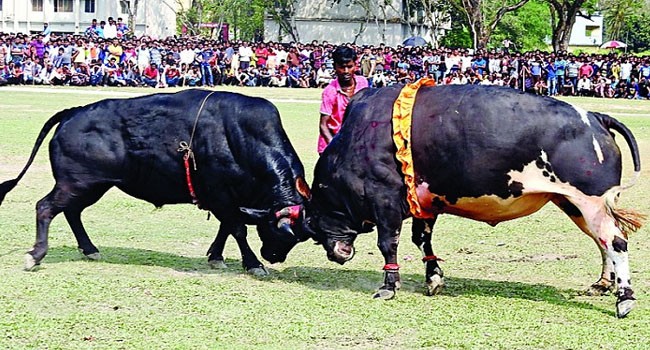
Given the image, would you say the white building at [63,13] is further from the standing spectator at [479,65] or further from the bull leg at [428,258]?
the bull leg at [428,258]

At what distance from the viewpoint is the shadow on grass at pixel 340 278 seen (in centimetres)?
842

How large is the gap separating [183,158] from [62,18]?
67.1m

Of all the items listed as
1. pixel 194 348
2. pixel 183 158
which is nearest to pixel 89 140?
pixel 183 158

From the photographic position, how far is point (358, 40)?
6438 centimetres

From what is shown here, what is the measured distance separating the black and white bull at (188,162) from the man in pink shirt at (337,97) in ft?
1.27

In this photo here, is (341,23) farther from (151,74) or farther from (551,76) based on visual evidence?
(551,76)

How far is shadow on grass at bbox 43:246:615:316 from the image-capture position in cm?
842

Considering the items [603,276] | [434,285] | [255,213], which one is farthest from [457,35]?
[434,285]

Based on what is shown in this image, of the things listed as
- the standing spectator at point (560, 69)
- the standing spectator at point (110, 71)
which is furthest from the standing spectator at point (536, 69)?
the standing spectator at point (110, 71)

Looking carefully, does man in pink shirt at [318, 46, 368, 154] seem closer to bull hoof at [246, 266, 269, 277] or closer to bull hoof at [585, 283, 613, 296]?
bull hoof at [246, 266, 269, 277]

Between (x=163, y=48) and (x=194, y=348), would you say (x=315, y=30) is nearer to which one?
(x=163, y=48)

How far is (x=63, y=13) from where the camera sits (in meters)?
73.6

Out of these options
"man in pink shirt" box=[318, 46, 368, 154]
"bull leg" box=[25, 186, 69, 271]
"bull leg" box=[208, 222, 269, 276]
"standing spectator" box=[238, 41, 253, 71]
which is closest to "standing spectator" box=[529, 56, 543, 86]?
"standing spectator" box=[238, 41, 253, 71]

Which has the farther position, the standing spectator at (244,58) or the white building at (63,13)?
the white building at (63,13)
